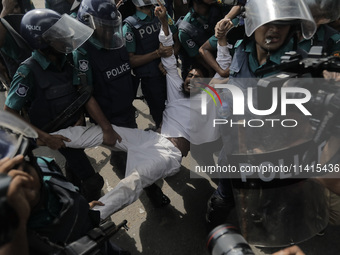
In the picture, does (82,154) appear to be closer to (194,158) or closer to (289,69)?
(194,158)

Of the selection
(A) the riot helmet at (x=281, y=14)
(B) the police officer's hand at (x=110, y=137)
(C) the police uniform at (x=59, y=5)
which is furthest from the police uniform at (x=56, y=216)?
(C) the police uniform at (x=59, y=5)

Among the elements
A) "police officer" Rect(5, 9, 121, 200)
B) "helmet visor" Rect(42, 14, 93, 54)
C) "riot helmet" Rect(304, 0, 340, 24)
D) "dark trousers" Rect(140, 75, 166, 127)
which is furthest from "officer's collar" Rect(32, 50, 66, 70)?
"riot helmet" Rect(304, 0, 340, 24)

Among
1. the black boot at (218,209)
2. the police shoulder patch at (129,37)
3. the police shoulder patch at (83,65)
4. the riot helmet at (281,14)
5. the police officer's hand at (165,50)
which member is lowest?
the black boot at (218,209)

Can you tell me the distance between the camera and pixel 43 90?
2.48 meters

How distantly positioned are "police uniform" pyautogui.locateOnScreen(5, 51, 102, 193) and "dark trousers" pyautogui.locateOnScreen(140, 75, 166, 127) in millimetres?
910

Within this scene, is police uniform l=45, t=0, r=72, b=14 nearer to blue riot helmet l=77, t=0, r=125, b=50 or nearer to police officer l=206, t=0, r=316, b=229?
blue riot helmet l=77, t=0, r=125, b=50

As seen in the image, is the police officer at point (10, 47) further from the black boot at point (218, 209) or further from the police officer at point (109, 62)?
the black boot at point (218, 209)

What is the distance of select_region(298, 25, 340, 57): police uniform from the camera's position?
7.88 ft

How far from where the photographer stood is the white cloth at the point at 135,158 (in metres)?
2.07

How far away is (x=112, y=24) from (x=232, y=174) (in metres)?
1.93

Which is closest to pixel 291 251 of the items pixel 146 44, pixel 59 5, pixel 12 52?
pixel 146 44

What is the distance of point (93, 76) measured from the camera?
2.79 meters

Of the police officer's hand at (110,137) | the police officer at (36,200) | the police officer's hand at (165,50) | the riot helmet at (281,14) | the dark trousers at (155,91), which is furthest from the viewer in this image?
the dark trousers at (155,91)

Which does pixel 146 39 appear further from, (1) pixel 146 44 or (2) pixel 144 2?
(2) pixel 144 2
